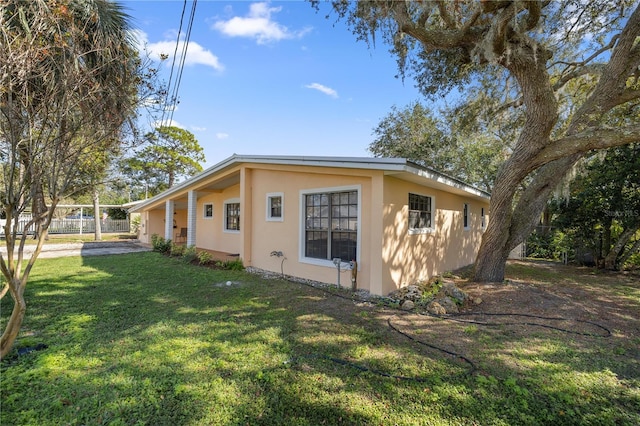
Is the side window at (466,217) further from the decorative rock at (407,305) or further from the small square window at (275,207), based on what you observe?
the small square window at (275,207)

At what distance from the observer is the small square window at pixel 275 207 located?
8102mm

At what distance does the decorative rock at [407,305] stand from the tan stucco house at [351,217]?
2.09ft

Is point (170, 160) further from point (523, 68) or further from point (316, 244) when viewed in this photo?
point (523, 68)

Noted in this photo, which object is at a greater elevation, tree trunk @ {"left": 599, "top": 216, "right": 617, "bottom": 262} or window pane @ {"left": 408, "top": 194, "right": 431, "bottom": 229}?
window pane @ {"left": 408, "top": 194, "right": 431, "bottom": 229}

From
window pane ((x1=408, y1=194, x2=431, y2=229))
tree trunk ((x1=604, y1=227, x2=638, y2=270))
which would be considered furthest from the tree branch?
tree trunk ((x1=604, y1=227, x2=638, y2=270))

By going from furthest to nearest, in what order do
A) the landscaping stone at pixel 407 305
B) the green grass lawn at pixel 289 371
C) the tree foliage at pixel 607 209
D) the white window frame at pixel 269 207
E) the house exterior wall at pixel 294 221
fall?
the tree foliage at pixel 607 209
the white window frame at pixel 269 207
the house exterior wall at pixel 294 221
the landscaping stone at pixel 407 305
the green grass lawn at pixel 289 371

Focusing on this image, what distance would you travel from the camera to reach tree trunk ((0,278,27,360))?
8.82 feet

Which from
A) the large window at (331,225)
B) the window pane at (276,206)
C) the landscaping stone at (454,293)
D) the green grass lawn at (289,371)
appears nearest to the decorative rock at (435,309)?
the landscaping stone at (454,293)

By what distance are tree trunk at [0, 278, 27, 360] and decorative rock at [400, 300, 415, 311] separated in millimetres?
5008

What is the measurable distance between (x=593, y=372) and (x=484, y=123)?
26.5 feet

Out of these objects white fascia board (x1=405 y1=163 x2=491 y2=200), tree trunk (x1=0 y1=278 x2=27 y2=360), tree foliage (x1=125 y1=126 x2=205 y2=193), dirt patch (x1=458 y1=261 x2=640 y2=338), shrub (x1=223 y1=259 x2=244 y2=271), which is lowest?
dirt patch (x1=458 y1=261 x2=640 y2=338)

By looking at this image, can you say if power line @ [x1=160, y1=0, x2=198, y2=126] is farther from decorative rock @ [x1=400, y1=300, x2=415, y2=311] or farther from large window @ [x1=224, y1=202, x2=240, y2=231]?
large window @ [x1=224, y1=202, x2=240, y2=231]

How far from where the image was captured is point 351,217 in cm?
658

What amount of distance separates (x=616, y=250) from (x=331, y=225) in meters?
10.2
